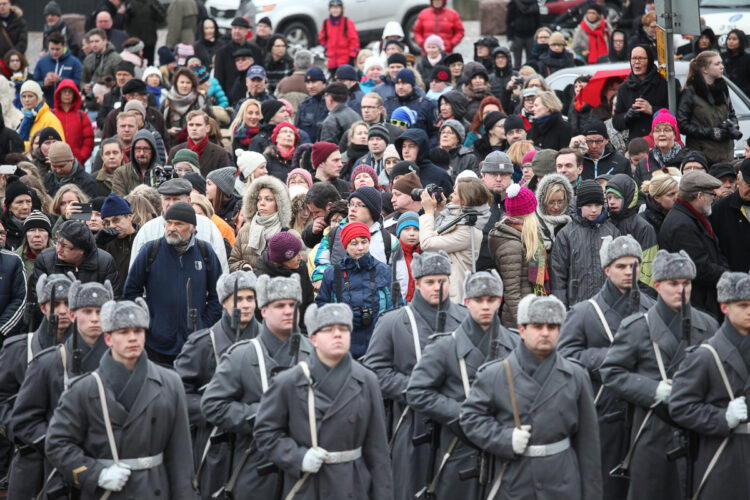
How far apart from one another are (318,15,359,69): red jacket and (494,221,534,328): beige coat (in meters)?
11.5

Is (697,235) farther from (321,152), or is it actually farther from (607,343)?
(321,152)

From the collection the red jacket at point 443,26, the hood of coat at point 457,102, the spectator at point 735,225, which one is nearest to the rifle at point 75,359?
the spectator at point 735,225

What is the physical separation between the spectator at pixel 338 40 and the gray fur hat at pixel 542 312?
14.6 m

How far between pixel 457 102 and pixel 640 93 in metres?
2.20

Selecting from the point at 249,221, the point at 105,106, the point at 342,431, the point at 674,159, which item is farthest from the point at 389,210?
the point at 105,106

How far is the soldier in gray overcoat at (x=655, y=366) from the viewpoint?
8172 millimetres

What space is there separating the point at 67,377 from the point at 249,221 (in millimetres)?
3646

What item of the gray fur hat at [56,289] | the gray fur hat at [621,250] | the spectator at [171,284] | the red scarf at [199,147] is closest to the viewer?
the gray fur hat at [56,289]

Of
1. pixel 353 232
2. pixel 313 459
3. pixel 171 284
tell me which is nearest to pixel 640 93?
pixel 353 232

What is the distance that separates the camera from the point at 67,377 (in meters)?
7.84

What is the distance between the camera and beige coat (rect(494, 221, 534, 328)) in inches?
404

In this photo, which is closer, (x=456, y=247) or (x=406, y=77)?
(x=456, y=247)

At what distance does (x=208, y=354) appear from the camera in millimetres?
8492

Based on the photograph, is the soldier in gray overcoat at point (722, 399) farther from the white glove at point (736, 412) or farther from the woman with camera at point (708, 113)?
the woman with camera at point (708, 113)
